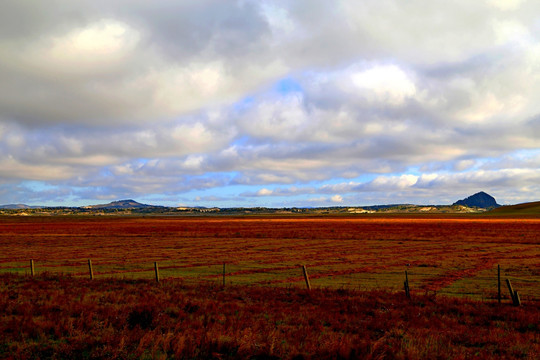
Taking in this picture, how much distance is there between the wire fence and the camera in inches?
1018

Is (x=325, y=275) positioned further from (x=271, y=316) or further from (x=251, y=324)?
(x=251, y=324)

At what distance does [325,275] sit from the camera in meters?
31.9

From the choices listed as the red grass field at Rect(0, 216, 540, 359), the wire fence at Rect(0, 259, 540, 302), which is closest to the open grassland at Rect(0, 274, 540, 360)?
the red grass field at Rect(0, 216, 540, 359)

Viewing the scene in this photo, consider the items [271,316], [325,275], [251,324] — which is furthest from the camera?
[325,275]

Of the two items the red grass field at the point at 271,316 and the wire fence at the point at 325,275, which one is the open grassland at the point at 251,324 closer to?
the red grass field at the point at 271,316

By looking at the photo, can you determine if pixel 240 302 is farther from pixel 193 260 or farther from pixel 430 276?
pixel 193 260

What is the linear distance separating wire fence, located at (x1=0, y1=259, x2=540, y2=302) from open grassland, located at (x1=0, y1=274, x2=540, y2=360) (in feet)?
12.9

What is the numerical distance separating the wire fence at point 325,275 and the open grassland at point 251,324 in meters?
3.93

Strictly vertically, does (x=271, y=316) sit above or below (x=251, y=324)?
below

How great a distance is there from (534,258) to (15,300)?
45.6 meters

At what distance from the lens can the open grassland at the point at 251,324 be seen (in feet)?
→ 36.2

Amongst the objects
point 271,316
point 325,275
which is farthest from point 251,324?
point 325,275

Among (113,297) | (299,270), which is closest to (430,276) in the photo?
(299,270)

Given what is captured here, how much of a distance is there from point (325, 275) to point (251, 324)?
18.0 m
